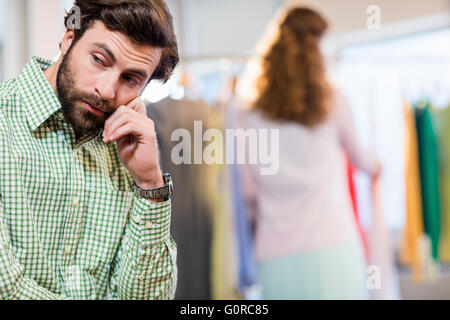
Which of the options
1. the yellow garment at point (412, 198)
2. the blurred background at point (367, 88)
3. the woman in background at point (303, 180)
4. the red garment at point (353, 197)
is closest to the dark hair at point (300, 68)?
the woman in background at point (303, 180)

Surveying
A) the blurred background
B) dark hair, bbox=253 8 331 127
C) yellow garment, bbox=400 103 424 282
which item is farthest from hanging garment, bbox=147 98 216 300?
yellow garment, bbox=400 103 424 282

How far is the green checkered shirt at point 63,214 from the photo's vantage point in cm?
47

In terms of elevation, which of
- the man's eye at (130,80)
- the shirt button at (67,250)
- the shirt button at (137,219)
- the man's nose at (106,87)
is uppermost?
the man's eye at (130,80)

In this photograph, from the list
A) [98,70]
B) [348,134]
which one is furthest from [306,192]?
[98,70]

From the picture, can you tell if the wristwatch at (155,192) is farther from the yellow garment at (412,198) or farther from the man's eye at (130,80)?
the yellow garment at (412,198)

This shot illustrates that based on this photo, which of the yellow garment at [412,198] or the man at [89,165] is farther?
the yellow garment at [412,198]

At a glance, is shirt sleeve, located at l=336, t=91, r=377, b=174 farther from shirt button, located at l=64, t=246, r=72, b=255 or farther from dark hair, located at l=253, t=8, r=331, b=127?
shirt button, located at l=64, t=246, r=72, b=255

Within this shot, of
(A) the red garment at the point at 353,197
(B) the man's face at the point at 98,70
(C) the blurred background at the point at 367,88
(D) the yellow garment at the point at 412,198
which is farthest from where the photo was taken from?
(D) the yellow garment at the point at 412,198

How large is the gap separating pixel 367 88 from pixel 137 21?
118cm

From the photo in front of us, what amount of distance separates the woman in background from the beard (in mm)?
549

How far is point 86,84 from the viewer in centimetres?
44

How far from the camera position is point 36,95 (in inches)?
18.5

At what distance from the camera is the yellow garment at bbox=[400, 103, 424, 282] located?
1.56 metres
